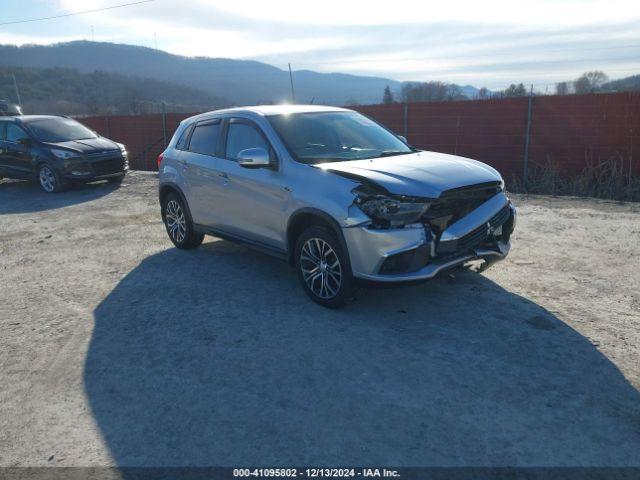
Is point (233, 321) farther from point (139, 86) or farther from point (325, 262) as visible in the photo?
point (139, 86)

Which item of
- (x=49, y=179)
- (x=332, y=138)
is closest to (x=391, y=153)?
(x=332, y=138)

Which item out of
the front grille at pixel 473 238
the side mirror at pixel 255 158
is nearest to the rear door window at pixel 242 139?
the side mirror at pixel 255 158

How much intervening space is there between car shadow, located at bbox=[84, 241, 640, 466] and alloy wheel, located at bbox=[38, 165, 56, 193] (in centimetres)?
868

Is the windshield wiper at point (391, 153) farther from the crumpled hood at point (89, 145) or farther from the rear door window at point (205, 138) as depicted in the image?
the crumpled hood at point (89, 145)

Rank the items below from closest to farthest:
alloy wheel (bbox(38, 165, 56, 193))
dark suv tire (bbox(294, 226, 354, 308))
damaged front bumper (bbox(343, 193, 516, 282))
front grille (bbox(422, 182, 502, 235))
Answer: damaged front bumper (bbox(343, 193, 516, 282)) < front grille (bbox(422, 182, 502, 235)) < dark suv tire (bbox(294, 226, 354, 308)) < alloy wheel (bbox(38, 165, 56, 193))

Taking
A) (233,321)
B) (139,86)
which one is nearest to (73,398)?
(233,321)

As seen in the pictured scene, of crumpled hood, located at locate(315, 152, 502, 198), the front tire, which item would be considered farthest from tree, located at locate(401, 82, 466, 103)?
crumpled hood, located at locate(315, 152, 502, 198)

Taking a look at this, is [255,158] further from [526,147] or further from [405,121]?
[405,121]

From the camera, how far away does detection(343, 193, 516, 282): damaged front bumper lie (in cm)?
416

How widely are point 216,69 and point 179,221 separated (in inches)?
6591

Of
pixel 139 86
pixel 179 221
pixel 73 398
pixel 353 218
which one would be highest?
pixel 139 86

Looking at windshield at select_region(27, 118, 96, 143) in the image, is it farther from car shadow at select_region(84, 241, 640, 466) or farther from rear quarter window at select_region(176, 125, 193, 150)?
car shadow at select_region(84, 241, 640, 466)

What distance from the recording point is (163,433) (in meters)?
3.11

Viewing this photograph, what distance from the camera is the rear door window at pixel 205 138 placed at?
20.2ft
